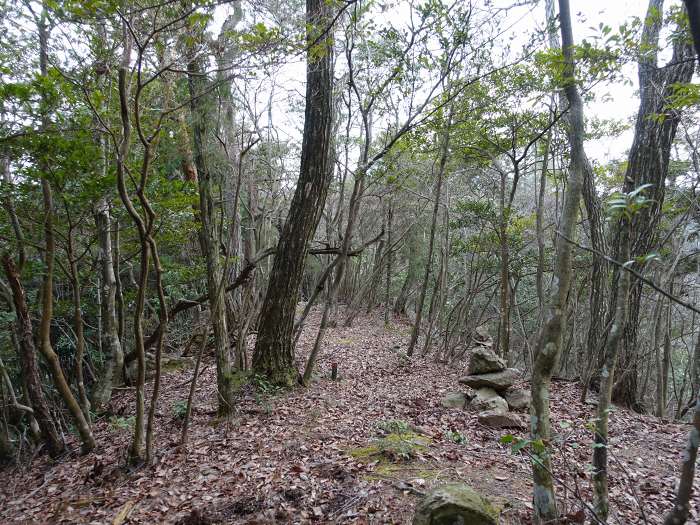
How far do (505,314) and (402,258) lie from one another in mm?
11843

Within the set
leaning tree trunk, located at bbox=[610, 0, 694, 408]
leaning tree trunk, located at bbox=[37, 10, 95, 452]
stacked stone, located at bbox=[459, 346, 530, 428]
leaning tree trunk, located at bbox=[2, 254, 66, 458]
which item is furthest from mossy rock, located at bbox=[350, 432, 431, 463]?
leaning tree trunk, located at bbox=[610, 0, 694, 408]

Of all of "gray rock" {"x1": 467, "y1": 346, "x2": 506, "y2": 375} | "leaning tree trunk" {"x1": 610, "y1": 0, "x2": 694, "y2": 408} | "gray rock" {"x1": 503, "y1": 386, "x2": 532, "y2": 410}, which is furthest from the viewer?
"gray rock" {"x1": 467, "y1": 346, "x2": 506, "y2": 375}

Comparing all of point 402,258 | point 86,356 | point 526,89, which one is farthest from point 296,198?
point 402,258

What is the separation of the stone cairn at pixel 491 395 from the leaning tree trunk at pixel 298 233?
293cm

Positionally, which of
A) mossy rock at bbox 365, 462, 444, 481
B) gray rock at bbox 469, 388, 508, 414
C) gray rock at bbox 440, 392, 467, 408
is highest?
mossy rock at bbox 365, 462, 444, 481

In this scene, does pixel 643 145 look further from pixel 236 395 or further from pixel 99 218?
pixel 99 218

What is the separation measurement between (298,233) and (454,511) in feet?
15.3

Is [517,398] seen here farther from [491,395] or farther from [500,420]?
[500,420]

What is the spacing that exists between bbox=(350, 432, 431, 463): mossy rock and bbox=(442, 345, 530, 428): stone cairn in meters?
1.52

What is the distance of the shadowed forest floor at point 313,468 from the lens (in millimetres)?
3602

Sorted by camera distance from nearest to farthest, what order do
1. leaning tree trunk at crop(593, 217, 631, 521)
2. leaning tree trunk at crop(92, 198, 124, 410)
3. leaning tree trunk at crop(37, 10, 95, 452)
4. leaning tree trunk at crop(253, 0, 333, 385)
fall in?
leaning tree trunk at crop(593, 217, 631, 521) < leaning tree trunk at crop(37, 10, 95, 452) < leaning tree trunk at crop(253, 0, 333, 385) < leaning tree trunk at crop(92, 198, 124, 410)

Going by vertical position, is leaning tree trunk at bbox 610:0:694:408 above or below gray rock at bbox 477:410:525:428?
above

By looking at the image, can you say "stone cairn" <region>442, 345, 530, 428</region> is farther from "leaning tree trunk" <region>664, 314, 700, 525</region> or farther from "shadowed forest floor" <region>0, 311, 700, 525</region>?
"leaning tree trunk" <region>664, 314, 700, 525</region>

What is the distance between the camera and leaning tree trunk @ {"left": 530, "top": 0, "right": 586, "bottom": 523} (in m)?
2.82
